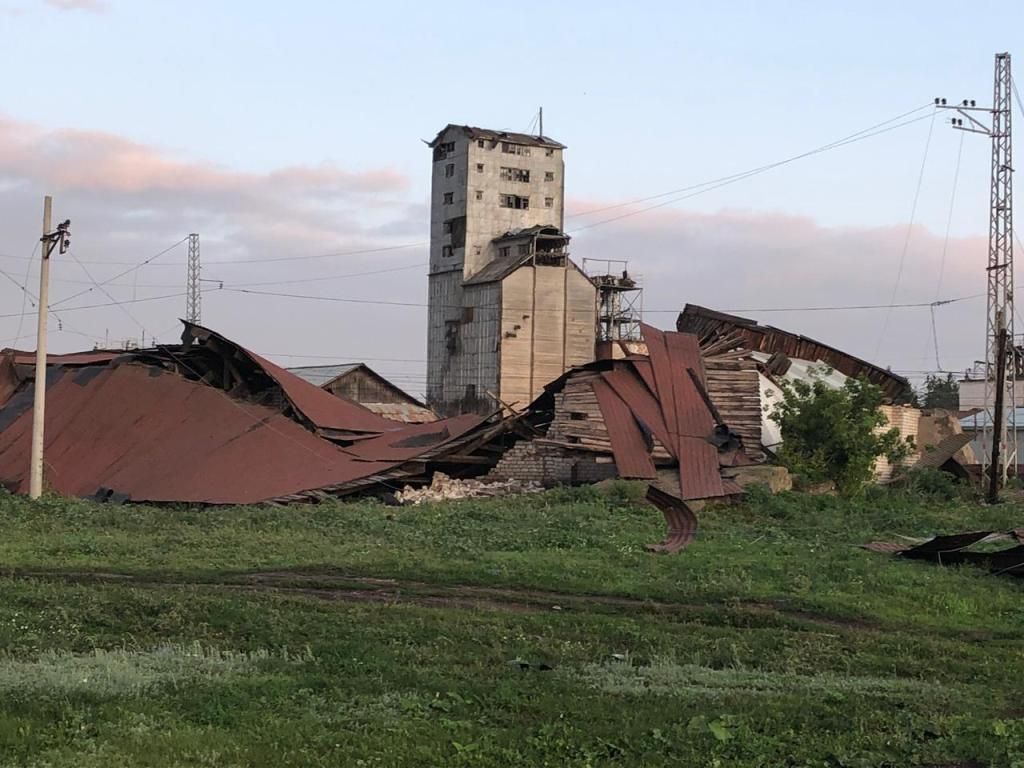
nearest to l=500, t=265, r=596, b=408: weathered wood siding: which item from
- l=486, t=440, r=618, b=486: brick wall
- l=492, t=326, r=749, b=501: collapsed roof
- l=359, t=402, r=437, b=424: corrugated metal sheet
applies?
l=359, t=402, r=437, b=424: corrugated metal sheet

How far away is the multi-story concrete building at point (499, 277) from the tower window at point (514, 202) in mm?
60

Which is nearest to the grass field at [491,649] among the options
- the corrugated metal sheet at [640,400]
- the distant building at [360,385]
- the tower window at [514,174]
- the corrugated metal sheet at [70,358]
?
the corrugated metal sheet at [640,400]

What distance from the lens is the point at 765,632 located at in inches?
470

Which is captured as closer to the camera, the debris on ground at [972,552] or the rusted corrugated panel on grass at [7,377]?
the debris on ground at [972,552]

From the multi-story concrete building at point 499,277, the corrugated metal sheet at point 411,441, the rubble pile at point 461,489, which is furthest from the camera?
the multi-story concrete building at point 499,277

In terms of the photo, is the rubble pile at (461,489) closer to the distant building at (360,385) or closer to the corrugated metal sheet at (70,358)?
the corrugated metal sheet at (70,358)

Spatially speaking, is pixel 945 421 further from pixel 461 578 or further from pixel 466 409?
pixel 461 578

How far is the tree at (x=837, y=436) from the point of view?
3045 centimetres

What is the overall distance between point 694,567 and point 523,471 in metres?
12.8

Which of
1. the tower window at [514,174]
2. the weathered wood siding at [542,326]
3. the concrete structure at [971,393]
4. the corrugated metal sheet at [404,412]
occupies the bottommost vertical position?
the corrugated metal sheet at [404,412]

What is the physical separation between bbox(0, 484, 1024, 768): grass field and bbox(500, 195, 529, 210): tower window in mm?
49761

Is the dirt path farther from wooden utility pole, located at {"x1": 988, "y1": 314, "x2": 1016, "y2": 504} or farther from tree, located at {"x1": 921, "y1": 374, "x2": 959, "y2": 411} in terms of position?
tree, located at {"x1": 921, "y1": 374, "x2": 959, "y2": 411}

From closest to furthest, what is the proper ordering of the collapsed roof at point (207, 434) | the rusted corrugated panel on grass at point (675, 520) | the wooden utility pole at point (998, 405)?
1. the rusted corrugated panel on grass at point (675, 520)
2. the collapsed roof at point (207, 434)
3. the wooden utility pole at point (998, 405)

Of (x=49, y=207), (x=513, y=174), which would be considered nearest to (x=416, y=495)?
(x=49, y=207)
